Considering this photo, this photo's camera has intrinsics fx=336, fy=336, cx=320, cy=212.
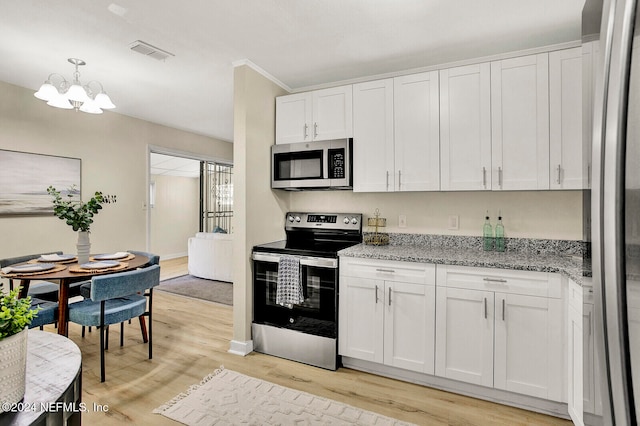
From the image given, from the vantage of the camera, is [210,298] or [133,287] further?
[210,298]

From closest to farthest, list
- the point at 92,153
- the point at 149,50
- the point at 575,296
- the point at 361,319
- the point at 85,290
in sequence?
the point at 575,296
the point at 361,319
the point at 149,50
the point at 85,290
the point at 92,153

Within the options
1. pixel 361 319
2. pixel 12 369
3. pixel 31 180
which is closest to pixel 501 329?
pixel 361 319

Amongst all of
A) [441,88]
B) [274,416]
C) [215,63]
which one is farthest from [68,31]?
[274,416]

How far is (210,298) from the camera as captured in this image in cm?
445

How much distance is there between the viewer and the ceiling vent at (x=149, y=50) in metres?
2.59

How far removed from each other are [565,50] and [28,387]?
320 centimetres

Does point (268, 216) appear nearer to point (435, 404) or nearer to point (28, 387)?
point (435, 404)

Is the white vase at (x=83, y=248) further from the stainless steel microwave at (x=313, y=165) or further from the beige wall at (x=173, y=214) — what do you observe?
the beige wall at (x=173, y=214)

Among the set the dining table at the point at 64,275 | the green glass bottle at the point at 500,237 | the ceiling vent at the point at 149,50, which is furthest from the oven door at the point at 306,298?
the ceiling vent at the point at 149,50

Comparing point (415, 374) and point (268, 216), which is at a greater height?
point (268, 216)

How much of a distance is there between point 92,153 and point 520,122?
15.3ft

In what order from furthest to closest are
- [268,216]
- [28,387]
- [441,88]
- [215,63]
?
1. [268,216]
2. [215,63]
3. [441,88]
4. [28,387]

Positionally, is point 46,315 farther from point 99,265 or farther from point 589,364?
point 589,364

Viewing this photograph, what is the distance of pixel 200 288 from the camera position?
16.2 ft
